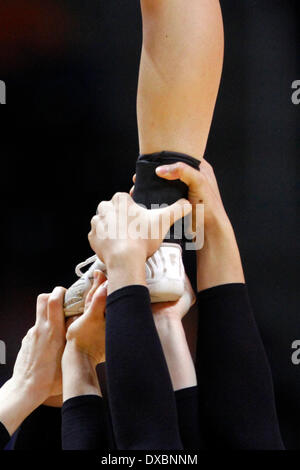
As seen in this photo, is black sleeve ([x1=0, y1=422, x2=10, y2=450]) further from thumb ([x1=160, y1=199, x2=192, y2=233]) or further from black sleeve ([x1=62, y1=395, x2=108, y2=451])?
thumb ([x1=160, y1=199, x2=192, y2=233])

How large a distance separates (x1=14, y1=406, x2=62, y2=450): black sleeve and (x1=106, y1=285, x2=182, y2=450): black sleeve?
364 millimetres

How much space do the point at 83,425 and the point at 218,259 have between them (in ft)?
1.03

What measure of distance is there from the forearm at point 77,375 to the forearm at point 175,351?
0.12 meters

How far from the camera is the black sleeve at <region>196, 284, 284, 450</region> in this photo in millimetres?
868

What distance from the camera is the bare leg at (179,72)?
3.06ft

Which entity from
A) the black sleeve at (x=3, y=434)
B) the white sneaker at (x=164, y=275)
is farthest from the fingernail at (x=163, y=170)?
the black sleeve at (x=3, y=434)

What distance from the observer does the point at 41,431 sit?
1.13m

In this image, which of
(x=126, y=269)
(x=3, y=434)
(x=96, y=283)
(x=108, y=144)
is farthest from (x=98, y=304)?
(x=108, y=144)

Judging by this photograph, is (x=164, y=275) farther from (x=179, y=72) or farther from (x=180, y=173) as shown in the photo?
(x=179, y=72)

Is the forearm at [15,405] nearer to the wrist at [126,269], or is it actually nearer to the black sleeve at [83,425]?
the black sleeve at [83,425]

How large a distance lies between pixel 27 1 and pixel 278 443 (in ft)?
3.15
